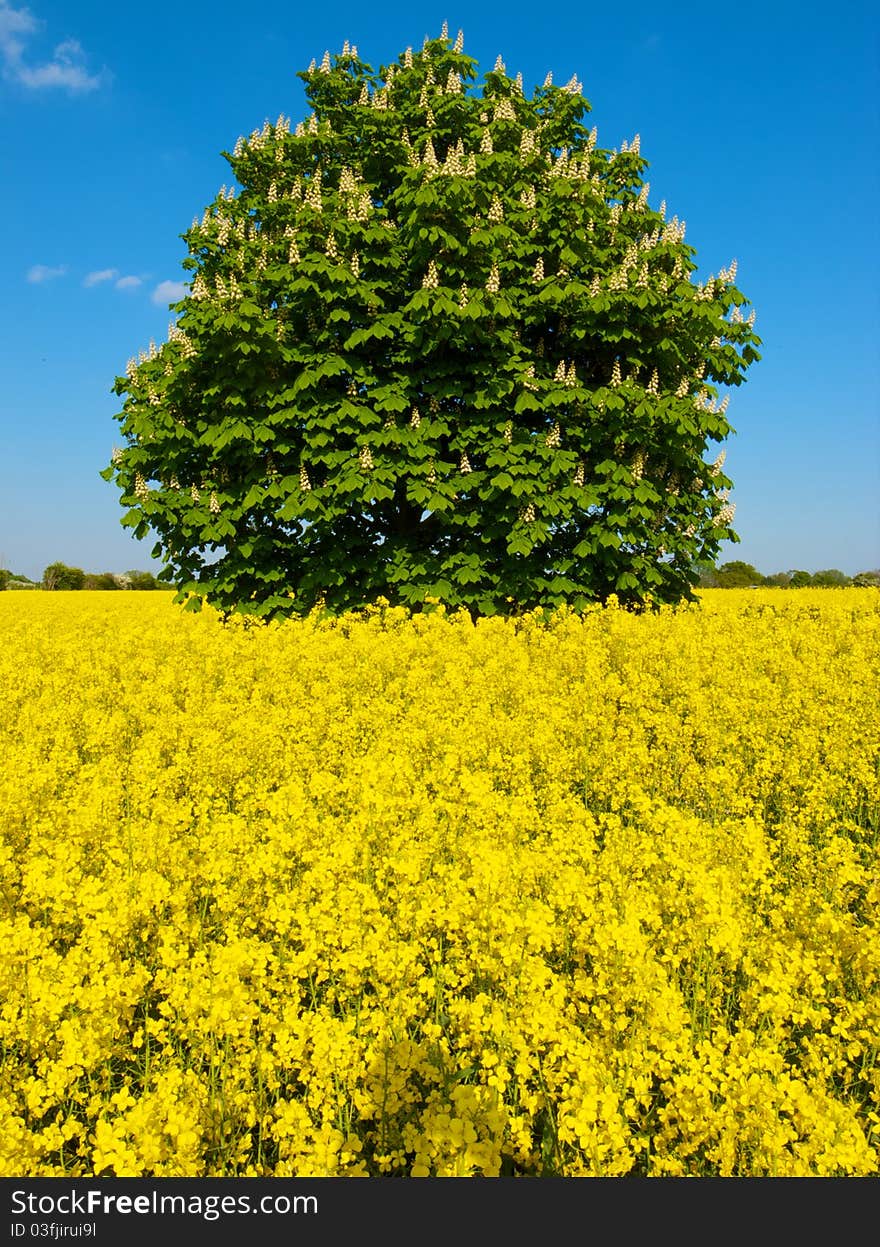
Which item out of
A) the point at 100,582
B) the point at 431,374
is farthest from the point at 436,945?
the point at 100,582

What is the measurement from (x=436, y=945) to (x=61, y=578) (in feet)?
220

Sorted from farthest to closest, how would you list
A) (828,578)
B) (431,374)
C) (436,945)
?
(828,578) < (431,374) < (436,945)

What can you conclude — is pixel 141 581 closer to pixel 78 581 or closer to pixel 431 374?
pixel 78 581

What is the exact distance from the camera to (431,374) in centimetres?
1462

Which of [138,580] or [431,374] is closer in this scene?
[431,374]

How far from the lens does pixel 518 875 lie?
4723 millimetres

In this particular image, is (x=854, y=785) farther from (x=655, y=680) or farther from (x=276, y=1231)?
(x=276, y=1231)

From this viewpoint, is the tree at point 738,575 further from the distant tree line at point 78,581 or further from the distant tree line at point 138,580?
the distant tree line at point 78,581

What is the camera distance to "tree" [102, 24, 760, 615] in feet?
45.7

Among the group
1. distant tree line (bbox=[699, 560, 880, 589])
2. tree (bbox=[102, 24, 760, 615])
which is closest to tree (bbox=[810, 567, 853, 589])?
distant tree line (bbox=[699, 560, 880, 589])

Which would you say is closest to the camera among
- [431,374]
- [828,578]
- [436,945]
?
[436,945]

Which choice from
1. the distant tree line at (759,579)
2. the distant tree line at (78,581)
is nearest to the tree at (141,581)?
the distant tree line at (78,581)

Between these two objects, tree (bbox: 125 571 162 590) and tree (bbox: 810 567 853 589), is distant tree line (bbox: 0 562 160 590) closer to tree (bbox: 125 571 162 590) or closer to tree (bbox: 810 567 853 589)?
tree (bbox: 125 571 162 590)

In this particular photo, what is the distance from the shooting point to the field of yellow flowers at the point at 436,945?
10.4 ft
